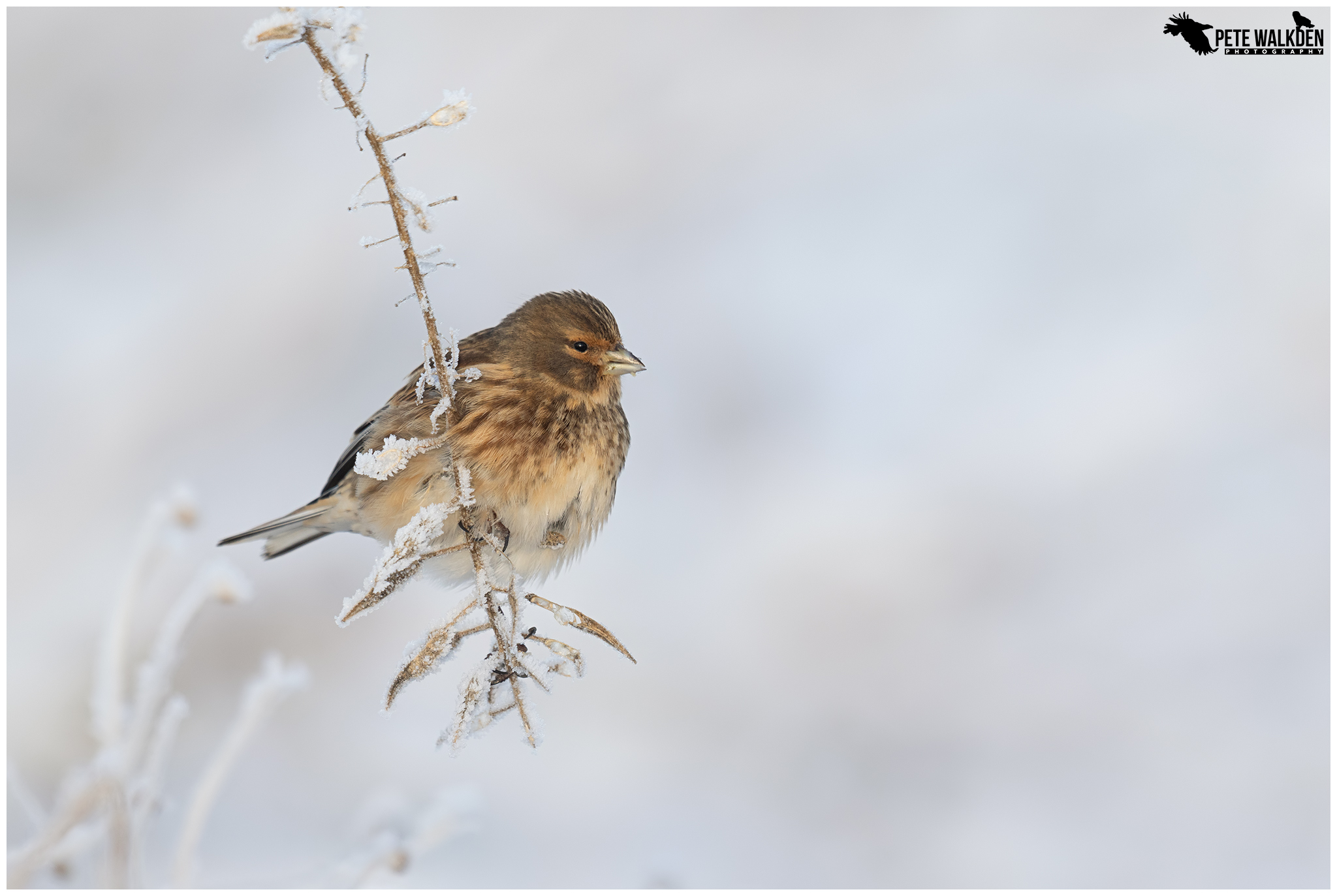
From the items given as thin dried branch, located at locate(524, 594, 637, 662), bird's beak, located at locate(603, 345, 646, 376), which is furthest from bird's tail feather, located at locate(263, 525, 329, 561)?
thin dried branch, located at locate(524, 594, 637, 662)

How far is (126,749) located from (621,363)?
1894 mm

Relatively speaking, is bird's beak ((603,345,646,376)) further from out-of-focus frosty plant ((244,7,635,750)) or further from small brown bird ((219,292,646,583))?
out-of-focus frosty plant ((244,7,635,750))

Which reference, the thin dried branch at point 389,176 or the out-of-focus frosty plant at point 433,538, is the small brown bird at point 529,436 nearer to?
the out-of-focus frosty plant at point 433,538

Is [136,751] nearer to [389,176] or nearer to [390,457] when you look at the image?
[390,457]

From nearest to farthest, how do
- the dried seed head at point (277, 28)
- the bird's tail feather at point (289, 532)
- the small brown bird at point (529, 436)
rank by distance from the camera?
1. the dried seed head at point (277, 28)
2. the small brown bird at point (529, 436)
3. the bird's tail feather at point (289, 532)

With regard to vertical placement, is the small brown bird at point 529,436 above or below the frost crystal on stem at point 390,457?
above

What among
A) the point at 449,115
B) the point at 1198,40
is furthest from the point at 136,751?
the point at 1198,40

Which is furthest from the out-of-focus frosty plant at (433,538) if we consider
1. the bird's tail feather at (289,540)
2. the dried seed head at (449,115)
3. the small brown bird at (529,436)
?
the bird's tail feather at (289,540)

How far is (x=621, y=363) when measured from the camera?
10.9 feet

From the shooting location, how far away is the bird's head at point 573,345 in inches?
132

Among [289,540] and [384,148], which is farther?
[289,540]

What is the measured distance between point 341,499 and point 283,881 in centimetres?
192

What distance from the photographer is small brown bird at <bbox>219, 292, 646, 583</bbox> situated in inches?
128

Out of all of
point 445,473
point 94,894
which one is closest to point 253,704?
point 94,894
